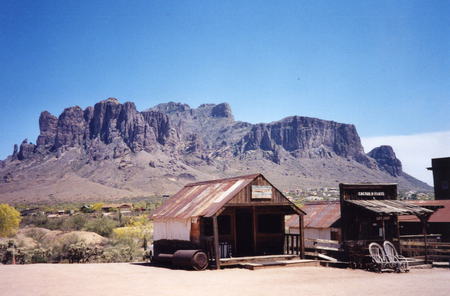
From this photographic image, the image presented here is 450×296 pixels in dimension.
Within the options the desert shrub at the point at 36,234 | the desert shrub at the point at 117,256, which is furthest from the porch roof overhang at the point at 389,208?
the desert shrub at the point at 36,234

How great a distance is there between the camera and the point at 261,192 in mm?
20594

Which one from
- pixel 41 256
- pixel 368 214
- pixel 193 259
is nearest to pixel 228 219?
pixel 193 259

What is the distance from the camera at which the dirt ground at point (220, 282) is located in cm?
1320

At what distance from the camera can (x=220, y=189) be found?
71.5 ft

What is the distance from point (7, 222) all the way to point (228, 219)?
3438 cm

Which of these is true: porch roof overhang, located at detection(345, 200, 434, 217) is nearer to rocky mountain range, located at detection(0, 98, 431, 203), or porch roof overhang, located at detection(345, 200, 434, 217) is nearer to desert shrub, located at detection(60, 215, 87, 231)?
desert shrub, located at detection(60, 215, 87, 231)

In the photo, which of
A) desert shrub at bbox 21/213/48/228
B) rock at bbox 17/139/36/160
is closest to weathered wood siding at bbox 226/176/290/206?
desert shrub at bbox 21/213/48/228

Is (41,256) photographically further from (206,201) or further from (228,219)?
(228,219)

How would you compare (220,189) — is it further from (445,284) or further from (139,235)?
(139,235)

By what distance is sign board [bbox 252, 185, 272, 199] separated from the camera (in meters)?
20.4

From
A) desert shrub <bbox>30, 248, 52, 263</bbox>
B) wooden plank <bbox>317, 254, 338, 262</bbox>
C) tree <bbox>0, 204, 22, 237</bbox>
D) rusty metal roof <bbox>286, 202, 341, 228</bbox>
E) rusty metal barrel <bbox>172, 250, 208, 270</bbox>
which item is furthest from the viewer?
tree <bbox>0, 204, 22, 237</bbox>

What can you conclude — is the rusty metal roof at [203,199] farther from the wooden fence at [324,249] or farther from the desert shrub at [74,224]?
the desert shrub at [74,224]

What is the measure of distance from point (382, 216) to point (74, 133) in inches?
7103

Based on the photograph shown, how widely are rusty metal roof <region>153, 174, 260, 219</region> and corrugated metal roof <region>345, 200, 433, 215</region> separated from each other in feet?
16.7
